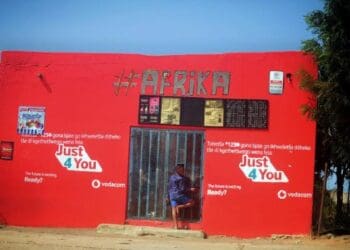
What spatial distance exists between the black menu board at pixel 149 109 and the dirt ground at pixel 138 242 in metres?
2.49

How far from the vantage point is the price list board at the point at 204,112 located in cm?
1032

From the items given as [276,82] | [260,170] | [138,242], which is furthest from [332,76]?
[138,242]

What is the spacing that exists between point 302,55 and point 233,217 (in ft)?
12.1

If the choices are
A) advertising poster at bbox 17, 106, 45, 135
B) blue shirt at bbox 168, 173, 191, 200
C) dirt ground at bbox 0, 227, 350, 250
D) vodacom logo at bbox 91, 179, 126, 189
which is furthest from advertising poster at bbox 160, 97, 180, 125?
advertising poster at bbox 17, 106, 45, 135

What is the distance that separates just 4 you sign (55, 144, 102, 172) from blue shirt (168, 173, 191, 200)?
1.67 meters

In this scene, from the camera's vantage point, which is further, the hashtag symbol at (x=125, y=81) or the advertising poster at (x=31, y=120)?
the advertising poster at (x=31, y=120)

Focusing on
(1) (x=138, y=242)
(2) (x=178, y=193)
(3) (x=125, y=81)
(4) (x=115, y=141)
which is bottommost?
(1) (x=138, y=242)

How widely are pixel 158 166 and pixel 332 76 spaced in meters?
4.04

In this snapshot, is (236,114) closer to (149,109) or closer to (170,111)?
(170,111)

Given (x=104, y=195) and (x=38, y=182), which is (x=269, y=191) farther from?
(x=38, y=182)

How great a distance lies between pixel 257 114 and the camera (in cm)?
1031

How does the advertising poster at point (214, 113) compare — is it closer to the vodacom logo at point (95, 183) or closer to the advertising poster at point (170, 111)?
the advertising poster at point (170, 111)

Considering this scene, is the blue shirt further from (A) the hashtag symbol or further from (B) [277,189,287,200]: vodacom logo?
(A) the hashtag symbol

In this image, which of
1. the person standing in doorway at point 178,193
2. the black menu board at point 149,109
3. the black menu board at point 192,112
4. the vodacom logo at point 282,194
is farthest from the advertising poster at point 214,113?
the vodacom logo at point 282,194
